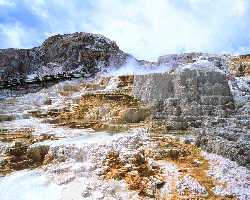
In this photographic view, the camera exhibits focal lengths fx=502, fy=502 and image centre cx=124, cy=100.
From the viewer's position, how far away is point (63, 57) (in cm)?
3806

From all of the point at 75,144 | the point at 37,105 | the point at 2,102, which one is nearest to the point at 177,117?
the point at 75,144

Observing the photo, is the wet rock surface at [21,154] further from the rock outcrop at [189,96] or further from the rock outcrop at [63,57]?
the rock outcrop at [63,57]

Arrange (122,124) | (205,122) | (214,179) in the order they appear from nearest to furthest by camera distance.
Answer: (214,179)
(205,122)
(122,124)

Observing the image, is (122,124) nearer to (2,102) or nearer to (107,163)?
(107,163)

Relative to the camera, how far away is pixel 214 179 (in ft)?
44.1

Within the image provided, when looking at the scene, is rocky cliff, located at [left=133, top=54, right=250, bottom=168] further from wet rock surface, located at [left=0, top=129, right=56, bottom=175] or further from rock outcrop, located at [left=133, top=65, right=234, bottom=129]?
wet rock surface, located at [left=0, top=129, right=56, bottom=175]

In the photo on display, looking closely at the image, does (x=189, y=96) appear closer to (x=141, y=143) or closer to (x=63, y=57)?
(x=141, y=143)

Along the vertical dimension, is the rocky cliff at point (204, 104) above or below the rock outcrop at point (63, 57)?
below

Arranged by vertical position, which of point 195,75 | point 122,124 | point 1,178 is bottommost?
point 1,178

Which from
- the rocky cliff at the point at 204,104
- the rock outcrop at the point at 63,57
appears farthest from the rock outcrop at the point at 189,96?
the rock outcrop at the point at 63,57

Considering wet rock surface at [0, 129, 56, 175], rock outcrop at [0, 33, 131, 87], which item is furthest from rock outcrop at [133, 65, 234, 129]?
rock outcrop at [0, 33, 131, 87]

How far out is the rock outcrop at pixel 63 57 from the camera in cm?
3653

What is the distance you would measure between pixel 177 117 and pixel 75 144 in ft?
13.3

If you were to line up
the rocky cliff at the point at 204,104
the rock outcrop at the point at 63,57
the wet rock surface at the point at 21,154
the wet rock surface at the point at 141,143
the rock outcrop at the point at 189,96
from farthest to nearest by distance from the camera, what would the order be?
1. the rock outcrop at the point at 63,57
2. the rock outcrop at the point at 189,96
3. the wet rock surface at the point at 21,154
4. the rocky cliff at the point at 204,104
5. the wet rock surface at the point at 141,143
